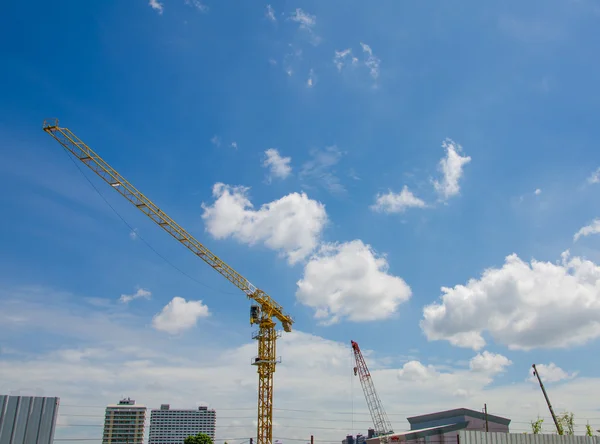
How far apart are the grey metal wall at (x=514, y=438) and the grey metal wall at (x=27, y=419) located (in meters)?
23.0

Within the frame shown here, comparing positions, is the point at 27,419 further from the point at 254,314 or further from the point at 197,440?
the point at 197,440

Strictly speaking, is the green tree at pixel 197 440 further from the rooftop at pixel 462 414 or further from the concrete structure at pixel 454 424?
the rooftop at pixel 462 414

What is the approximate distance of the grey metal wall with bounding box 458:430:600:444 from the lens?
31.1 m

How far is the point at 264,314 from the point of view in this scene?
346ft

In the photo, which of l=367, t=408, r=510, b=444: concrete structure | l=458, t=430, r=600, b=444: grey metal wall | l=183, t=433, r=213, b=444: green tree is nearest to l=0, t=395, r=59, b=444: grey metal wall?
l=458, t=430, r=600, b=444: grey metal wall

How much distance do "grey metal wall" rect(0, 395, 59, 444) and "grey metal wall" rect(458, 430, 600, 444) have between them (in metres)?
23.0

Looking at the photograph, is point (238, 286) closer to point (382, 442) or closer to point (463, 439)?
point (382, 442)

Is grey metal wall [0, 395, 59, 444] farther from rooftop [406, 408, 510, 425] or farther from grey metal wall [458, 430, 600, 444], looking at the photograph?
rooftop [406, 408, 510, 425]

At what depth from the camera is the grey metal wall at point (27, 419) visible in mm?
20812

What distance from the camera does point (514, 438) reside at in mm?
33062

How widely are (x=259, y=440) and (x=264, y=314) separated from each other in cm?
2498

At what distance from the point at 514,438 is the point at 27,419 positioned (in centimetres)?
2921

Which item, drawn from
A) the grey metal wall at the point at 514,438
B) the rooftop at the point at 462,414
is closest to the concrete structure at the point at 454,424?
the rooftop at the point at 462,414

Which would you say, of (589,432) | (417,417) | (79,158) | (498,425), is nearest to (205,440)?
(417,417)
